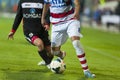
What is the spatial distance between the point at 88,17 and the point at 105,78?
42.8 m

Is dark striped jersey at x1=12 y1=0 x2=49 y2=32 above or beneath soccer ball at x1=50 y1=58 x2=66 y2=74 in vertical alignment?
above

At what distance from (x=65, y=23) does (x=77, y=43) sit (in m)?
0.79

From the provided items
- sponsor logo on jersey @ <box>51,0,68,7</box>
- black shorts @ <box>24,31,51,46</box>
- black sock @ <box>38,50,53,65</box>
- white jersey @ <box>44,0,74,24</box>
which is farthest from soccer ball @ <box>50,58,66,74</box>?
sponsor logo on jersey @ <box>51,0,68,7</box>

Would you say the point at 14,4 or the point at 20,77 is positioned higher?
the point at 20,77

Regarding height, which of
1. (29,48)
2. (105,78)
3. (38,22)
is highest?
(38,22)

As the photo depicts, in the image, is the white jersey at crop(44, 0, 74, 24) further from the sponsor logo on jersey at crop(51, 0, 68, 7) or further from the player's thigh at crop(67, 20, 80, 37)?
the player's thigh at crop(67, 20, 80, 37)

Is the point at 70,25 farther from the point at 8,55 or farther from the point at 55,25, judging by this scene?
the point at 8,55

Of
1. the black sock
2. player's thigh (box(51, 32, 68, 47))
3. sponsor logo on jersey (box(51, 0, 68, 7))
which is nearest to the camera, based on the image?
sponsor logo on jersey (box(51, 0, 68, 7))

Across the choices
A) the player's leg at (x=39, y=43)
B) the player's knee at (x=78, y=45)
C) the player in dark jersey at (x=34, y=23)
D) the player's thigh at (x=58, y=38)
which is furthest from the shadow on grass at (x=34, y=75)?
the player's thigh at (x=58, y=38)

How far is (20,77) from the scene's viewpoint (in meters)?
11.9

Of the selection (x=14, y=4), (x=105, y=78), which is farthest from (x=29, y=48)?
(x=14, y=4)

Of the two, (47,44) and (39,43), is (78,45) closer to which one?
(39,43)

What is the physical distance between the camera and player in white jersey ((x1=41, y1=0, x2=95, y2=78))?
1208cm

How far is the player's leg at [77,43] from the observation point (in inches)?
472
